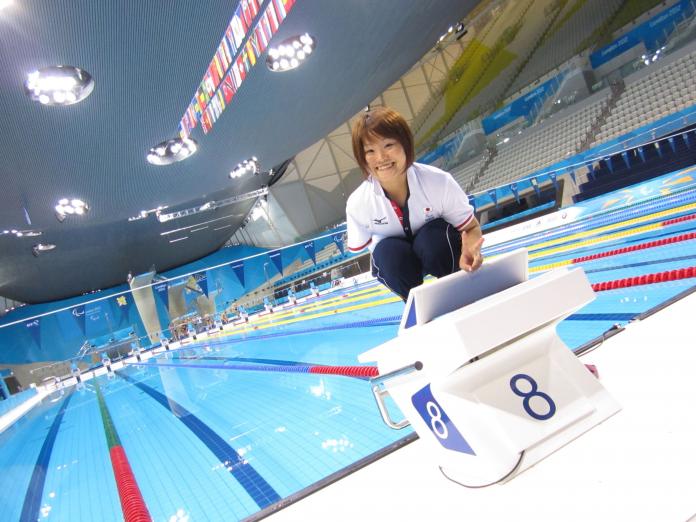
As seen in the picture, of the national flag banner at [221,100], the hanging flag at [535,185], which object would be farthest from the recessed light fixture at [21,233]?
the hanging flag at [535,185]

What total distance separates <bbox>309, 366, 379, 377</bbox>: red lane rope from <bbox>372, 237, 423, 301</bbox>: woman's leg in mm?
Answer: 1421

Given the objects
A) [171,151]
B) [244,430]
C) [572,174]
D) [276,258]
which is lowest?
[244,430]

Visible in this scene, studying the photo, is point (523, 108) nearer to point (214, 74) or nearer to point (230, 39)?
point (214, 74)

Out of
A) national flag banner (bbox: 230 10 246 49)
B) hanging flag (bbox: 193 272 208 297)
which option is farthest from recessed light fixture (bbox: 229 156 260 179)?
national flag banner (bbox: 230 10 246 49)

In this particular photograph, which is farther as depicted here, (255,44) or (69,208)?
(69,208)

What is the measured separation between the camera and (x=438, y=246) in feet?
5.16

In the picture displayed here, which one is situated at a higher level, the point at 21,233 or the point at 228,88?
the point at 228,88

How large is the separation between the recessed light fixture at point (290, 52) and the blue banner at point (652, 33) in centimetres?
1097

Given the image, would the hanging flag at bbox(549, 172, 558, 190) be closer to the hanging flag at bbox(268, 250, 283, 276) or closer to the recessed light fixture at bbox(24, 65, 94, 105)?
the hanging flag at bbox(268, 250, 283, 276)

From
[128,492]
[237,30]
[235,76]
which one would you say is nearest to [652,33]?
[235,76]

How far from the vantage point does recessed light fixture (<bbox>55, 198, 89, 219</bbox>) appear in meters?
9.81

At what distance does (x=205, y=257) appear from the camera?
904 inches

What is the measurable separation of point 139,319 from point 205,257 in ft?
33.5

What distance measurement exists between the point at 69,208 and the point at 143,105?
4424 mm
